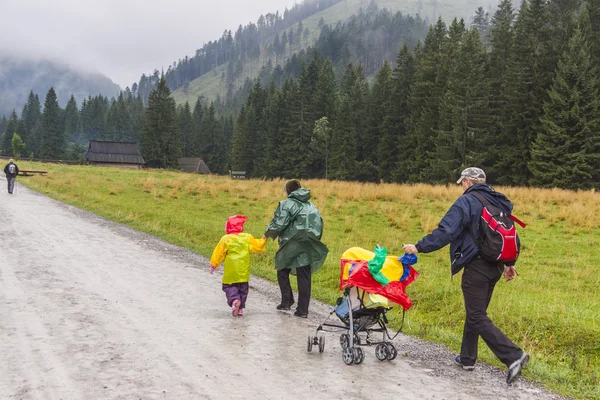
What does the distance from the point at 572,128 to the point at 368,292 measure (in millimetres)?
39579

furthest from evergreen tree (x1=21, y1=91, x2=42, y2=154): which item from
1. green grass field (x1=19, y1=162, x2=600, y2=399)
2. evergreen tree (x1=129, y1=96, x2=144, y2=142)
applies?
green grass field (x1=19, y1=162, x2=600, y2=399)

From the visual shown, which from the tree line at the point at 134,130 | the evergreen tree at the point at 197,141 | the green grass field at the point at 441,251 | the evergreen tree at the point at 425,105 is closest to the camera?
the green grass field at the point at 441,251

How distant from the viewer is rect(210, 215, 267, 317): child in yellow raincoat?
7402 millimetres

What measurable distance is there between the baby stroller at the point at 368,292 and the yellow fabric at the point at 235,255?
204 cm

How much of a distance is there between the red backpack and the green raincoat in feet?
9.14

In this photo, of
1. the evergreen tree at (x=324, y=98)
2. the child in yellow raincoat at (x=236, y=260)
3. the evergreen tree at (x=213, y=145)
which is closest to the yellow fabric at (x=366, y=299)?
the child in yellow raincoat at (x=236, y=260)

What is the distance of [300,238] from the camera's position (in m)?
7.33

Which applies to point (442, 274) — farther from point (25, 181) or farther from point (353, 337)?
point (25, 181)

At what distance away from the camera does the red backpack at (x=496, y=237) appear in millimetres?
5035

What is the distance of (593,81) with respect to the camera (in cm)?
3709

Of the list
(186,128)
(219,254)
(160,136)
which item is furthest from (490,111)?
(186,128)

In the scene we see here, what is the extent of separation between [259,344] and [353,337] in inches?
50.0

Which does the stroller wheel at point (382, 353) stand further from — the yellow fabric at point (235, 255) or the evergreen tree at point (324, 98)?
the evergreen tree at point (324, 98)

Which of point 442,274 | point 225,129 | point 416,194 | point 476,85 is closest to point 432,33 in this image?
point 476,85
